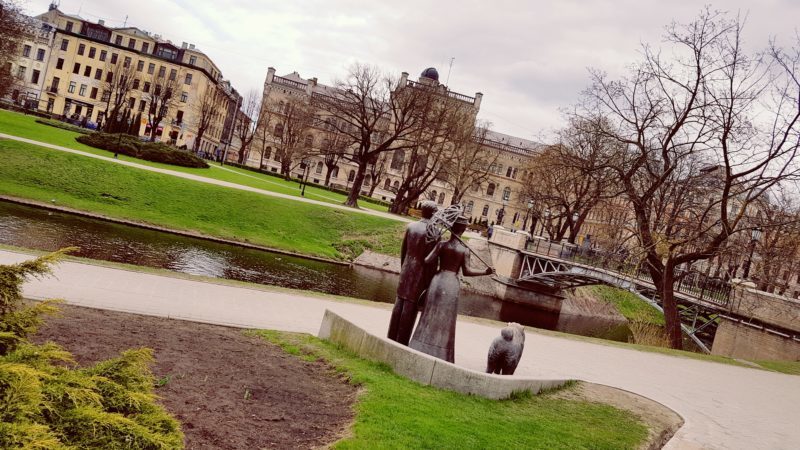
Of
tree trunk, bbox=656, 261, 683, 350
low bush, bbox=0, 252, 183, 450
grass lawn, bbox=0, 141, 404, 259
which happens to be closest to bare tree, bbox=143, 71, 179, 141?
grass lawn, bbox=0, 141, 404, 259

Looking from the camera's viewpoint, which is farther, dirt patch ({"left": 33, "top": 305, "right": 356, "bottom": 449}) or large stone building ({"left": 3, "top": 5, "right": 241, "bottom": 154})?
large stone building ({"left": 3, "top": 5, "right": 241, "bottom": 154})

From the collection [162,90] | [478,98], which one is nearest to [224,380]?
[162,90]

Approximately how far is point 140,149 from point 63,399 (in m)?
42.7

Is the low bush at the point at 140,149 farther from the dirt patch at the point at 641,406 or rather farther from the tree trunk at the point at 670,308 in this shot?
the dirt patch at the point at 641,406

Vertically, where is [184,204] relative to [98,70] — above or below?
below

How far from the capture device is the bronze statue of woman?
9461 mm

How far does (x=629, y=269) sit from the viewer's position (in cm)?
2588

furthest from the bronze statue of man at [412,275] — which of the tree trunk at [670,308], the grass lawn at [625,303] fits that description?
the grass lawn at [625,303]

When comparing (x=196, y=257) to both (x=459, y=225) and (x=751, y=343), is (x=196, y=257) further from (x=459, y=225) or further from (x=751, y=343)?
(x=751, y=343)

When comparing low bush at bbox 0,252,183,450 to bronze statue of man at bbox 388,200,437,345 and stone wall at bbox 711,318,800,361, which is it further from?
stone wall at bbox 711,318,800,361

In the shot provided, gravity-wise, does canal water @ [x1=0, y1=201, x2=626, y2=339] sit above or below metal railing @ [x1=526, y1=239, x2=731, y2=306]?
below

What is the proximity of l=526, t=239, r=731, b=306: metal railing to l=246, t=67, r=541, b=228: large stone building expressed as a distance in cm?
4133

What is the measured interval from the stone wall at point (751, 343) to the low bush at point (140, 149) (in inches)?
1463

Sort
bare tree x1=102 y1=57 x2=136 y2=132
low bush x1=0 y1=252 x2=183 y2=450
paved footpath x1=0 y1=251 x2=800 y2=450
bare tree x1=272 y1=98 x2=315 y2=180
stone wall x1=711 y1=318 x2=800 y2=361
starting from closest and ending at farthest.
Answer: low bush x1=0 y1=252 x2=183 y2=450
paved footpath x1=0 y1=251 x2=800 y2=450
stone wall x1=711 y1=318 x2=800 y2=361
bare tree x1=102 y1=57 x2=136 y2=132
bare tree x1=272 y1=98 x2=315 y2=180
